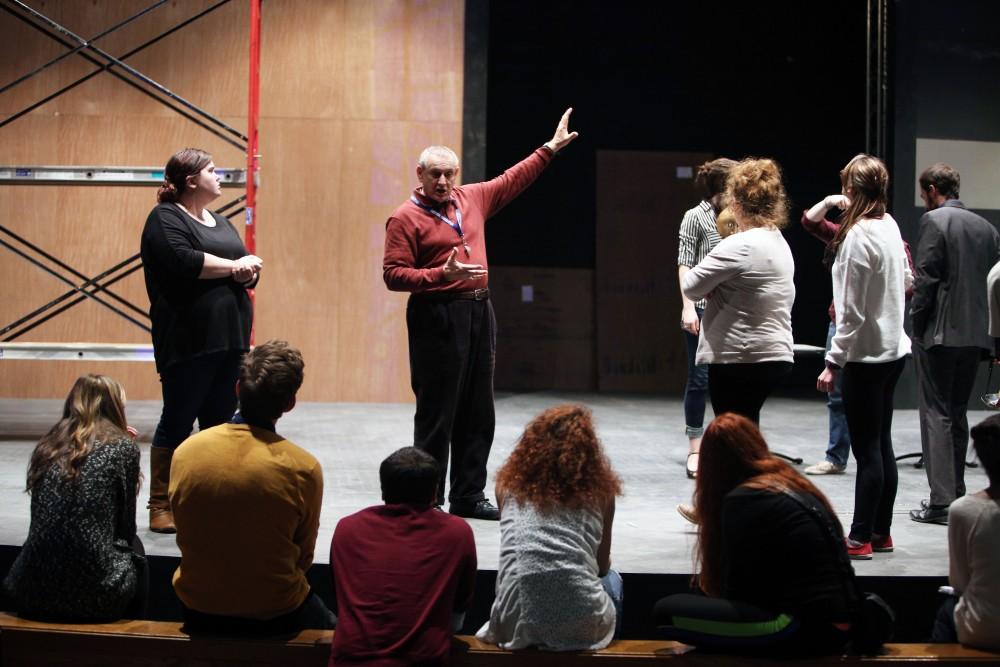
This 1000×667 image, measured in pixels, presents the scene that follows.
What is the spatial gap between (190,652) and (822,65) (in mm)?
7616

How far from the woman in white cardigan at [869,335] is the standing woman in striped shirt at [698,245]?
42.1 inches

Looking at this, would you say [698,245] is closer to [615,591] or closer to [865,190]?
[865,190]

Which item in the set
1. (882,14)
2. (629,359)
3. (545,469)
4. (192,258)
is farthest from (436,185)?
(629,359)

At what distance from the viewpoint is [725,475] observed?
252 cm

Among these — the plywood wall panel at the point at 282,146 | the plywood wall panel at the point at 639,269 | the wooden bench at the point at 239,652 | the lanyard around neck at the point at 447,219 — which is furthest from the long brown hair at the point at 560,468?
the plywood wall panel at the point at 639,269

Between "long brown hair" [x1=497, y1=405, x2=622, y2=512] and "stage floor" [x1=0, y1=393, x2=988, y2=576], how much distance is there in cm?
76

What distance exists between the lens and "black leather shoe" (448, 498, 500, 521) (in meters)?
4.04

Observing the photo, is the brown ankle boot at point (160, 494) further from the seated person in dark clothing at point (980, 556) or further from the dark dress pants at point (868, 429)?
the seated person in dark clothing at point (980, 556)

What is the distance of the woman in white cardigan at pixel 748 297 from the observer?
3629 mm

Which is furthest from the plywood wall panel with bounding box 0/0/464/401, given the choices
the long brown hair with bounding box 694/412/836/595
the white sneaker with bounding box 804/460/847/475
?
the long brown hair with bounding box 694/412/836/595

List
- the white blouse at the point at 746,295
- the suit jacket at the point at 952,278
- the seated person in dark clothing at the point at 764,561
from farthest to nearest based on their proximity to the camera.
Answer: the suit jacket at the point at 952,278 < the white blouse at the point at 746,295 < the seated person in dark clothing at the point at 764,561

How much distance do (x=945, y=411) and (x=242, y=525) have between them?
272 centimetres

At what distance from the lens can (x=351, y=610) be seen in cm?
246

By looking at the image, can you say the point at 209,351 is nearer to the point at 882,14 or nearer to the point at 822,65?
the point at 882,14
